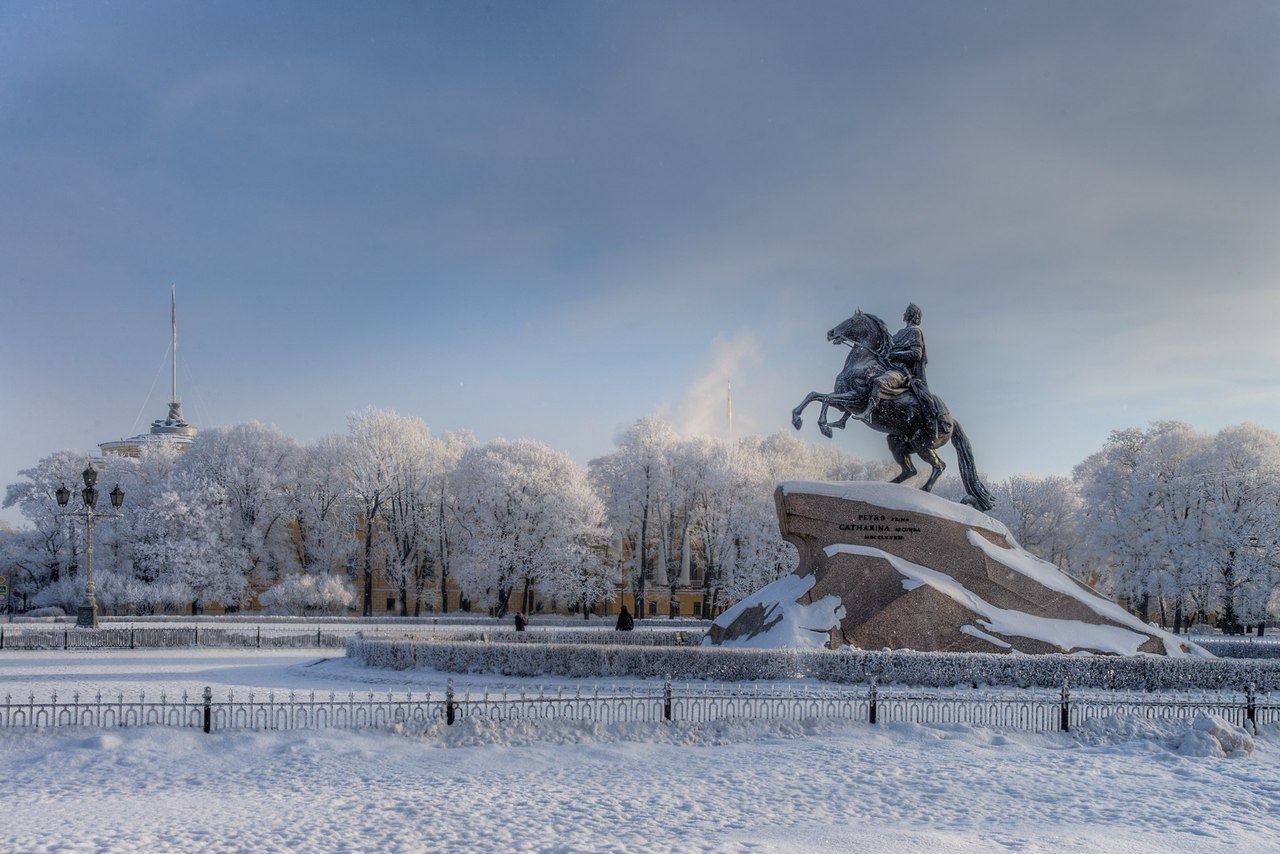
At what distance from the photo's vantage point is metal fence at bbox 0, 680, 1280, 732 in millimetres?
14109

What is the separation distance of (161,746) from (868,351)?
18042mm

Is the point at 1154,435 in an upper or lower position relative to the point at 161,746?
upper

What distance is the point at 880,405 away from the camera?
25.1 meters

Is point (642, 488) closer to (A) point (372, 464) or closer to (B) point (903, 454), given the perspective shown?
(A) point (372, 464)

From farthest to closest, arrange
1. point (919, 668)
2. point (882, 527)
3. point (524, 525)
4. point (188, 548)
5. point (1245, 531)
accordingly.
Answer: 1. point (524, 525)
2. point (188, 548)
3. point (1245, 531)
4. point (882, 527)
5. point (919, 668)

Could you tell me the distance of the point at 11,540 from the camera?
189 ft

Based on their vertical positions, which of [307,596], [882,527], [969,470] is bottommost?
[307,596]

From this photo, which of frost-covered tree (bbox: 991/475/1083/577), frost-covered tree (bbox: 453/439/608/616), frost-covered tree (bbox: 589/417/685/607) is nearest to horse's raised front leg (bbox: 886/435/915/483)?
frost-covered tree (bbox: 453/439/608/616)

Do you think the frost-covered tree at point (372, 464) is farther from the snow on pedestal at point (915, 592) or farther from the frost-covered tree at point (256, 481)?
the snow on pedestal at point (915, 592)

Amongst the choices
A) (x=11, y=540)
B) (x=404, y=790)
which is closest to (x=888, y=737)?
(x=404, y=790)

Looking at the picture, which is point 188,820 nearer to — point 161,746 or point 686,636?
point 161,746

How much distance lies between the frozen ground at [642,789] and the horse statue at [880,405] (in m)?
11.2

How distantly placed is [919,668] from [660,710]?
5.97 metres

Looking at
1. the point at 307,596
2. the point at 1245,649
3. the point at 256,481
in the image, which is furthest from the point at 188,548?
the point at 1245,649
